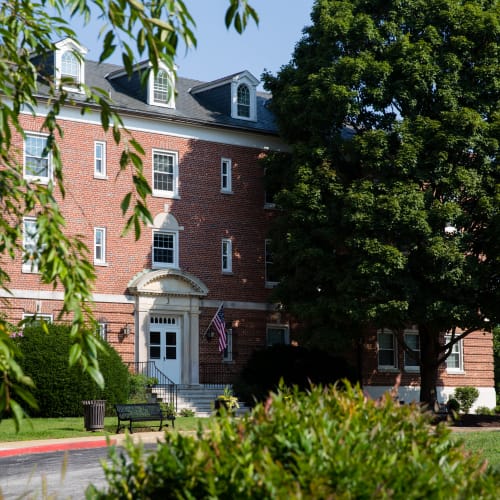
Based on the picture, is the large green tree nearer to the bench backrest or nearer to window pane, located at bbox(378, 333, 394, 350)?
window pane, located at bbox(378, 333, 394, 350)

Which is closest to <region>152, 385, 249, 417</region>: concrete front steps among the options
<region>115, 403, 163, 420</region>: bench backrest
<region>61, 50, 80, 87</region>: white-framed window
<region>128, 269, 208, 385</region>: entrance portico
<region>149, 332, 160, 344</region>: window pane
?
<region>128, 269, 208, 385</region>: entrance portico

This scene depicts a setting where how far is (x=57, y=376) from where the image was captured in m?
30.4

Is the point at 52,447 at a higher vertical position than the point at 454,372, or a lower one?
lower

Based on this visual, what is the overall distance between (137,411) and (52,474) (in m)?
9.08

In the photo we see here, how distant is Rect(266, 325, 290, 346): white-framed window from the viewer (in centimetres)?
3966

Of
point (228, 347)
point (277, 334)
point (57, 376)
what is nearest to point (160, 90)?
point (228, 347)

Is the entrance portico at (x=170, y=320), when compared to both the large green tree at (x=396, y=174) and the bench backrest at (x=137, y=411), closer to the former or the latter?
the large green tree at (x=396, y=174)

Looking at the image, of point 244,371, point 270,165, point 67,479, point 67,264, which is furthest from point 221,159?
point 67,264

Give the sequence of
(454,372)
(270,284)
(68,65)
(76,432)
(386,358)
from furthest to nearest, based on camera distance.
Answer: (454,372)
(386,358)
(270,284)
(68,65)
(76,432)

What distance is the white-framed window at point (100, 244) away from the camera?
3550 centimetres

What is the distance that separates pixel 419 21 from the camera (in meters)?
35.7

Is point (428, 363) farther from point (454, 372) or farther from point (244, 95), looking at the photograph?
point (244, 95)

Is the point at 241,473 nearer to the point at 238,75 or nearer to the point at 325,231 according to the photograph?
the point at 325,231

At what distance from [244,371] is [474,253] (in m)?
9.38
